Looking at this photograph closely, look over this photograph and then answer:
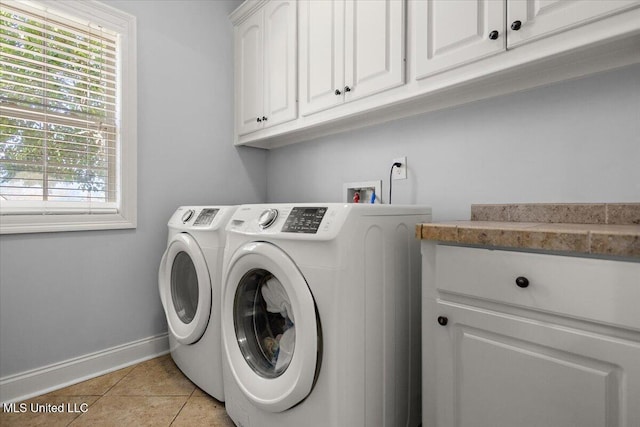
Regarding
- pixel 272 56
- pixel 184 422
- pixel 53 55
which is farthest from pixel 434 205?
pixel 53 55

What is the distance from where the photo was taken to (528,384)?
2.71 feet

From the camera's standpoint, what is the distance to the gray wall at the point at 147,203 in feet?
5.15

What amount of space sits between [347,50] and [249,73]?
2.99ft

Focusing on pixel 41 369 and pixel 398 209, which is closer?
pixel 398 209

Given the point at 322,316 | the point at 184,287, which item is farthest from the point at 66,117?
the point at 322,316

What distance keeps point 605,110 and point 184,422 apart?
6.67 feet

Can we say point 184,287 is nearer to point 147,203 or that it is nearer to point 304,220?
point 147,203

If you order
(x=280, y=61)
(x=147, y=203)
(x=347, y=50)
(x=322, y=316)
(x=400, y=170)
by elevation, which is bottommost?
(x=322, y=316)

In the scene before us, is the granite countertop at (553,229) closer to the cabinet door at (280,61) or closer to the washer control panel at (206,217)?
the washer control panel at (206,217)

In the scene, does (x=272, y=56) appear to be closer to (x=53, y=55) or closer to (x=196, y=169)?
(x=196, y=169)

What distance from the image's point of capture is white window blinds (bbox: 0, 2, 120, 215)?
1525 millimetres

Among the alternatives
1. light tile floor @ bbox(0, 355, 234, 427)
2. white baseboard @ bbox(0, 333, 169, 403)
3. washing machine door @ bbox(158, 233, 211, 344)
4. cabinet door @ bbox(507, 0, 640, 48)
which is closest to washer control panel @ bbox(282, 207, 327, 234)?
washing machine door @ bbox(158, 233, 211, 344)

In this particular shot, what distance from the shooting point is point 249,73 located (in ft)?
7.23

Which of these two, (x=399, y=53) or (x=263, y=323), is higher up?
(x=399, y=53)
